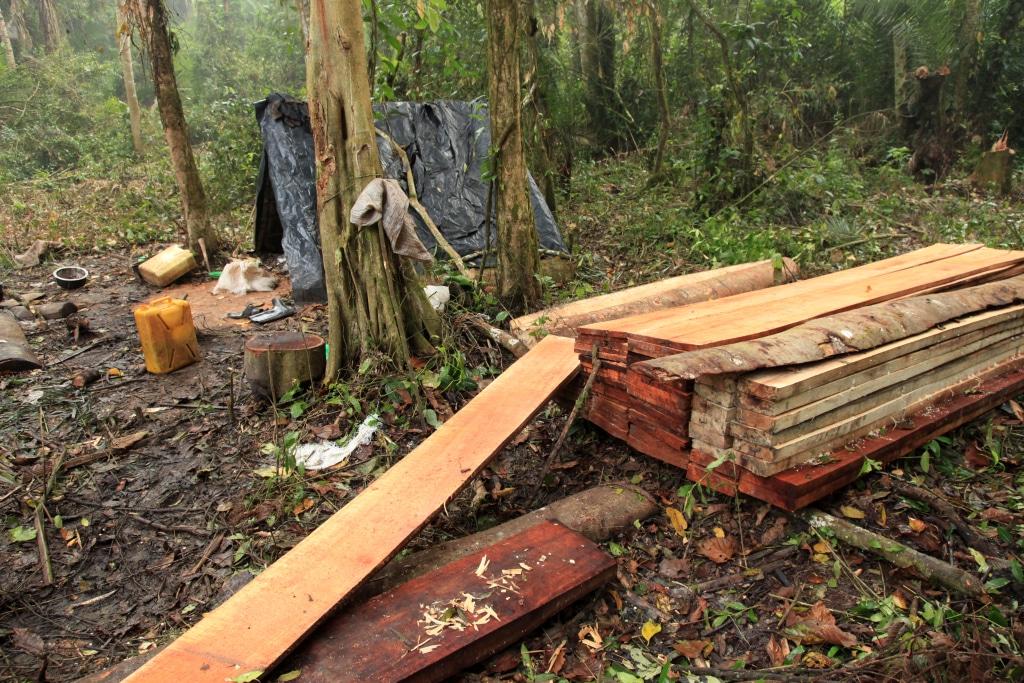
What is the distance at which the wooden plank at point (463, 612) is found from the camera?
1909 millimetres

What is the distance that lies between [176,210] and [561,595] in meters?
9.00

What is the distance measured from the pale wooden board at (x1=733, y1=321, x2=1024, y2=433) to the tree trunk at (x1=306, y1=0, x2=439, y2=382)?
90.1 inches

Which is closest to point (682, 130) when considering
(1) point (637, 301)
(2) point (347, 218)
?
(1) point (637, 301)

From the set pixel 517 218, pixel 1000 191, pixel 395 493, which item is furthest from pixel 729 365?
pixel 1000 191

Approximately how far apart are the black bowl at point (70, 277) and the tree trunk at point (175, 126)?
43.9 inches

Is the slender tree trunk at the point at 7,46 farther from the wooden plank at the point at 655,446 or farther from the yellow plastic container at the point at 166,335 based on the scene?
the wooden plank at the point at 655,446

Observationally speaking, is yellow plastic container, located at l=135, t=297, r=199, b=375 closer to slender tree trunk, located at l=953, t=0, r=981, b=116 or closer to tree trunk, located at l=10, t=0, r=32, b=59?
slender tree trunk, located at l=953, t=0, r=981, b=116

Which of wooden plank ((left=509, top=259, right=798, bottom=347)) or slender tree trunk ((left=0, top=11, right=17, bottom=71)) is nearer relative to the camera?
wooden plank ((left=509, top=259, right=798, bottom=347))

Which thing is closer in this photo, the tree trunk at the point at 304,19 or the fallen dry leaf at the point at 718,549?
the fallen dry leaf at the point at 718,549

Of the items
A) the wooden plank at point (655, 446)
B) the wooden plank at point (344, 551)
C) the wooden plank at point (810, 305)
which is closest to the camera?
the wooden plank at point (344, 551)

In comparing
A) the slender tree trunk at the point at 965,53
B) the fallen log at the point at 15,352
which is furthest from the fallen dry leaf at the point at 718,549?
the slender tree trunk at the point at 965,53

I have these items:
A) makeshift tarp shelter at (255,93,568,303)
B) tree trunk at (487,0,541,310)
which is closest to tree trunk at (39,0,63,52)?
makeshift tarp shelter at (255,93,568,303)

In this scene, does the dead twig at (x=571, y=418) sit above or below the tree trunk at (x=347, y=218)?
below

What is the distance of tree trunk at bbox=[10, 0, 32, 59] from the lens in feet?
46.2
